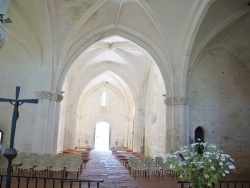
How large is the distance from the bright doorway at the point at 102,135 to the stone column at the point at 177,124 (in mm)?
18808

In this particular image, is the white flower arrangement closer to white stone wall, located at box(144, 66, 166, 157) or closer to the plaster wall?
the plaster wall

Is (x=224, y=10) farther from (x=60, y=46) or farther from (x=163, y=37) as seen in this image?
(x=60, y=46)

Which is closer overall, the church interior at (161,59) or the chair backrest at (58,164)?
the chair backrest at (58,164)

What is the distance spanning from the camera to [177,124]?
13.0 meters

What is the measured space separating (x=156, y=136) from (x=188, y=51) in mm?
6642

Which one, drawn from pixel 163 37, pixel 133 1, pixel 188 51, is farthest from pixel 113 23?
pixel 188 51

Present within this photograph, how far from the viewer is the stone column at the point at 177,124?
42.2 feet

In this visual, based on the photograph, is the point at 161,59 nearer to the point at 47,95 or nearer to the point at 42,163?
the point at 47,95

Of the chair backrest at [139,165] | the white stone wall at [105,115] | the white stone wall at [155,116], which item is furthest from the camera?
the white stone wall at [105,115]

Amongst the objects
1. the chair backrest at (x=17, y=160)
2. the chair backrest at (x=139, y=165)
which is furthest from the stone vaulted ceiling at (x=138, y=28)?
the chair backrest at (x=139, y=165)

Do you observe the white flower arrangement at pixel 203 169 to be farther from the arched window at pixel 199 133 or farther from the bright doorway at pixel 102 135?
the bright doorway at pixel 102 135

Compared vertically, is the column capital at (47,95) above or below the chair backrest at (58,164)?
above

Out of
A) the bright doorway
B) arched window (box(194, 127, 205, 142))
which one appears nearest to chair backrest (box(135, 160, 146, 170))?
arched window (box(194, 127, 205, 142))

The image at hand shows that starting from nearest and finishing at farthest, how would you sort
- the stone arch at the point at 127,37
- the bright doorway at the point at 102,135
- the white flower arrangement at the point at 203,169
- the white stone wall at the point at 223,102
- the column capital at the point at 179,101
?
the white flower arrangement at the point at 203,169
the column capital at the point at 179,101
the white stone wall at the point at 223,102
the stone arch at the point at 127,37
the bright doorway at the point at 102,135
